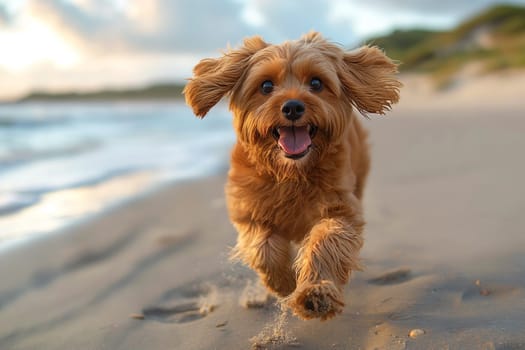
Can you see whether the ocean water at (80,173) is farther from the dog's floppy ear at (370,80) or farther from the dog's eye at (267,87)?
the dog's floppy ear at (370,80)

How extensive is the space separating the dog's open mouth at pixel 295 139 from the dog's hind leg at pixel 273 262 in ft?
1.99

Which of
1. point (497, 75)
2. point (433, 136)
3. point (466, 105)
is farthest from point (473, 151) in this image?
point (497, 75)

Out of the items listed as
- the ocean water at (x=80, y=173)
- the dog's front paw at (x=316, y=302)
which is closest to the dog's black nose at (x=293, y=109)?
the dog's front paw at (x=316, y=302)

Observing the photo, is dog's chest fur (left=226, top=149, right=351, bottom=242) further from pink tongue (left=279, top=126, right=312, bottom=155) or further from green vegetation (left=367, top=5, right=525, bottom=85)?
green vegetation (left=367, top=5, right=525, bottom=85)

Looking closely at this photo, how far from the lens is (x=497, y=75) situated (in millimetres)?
19375

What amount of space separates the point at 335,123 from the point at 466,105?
1574cm

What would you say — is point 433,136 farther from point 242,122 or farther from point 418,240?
point 242,122

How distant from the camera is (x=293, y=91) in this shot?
322 cm

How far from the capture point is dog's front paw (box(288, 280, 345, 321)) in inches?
110

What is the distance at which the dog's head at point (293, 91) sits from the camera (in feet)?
10.6

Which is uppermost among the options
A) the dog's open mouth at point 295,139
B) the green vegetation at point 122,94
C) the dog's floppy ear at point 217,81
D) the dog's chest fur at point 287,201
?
the green vegetation at point 122,94

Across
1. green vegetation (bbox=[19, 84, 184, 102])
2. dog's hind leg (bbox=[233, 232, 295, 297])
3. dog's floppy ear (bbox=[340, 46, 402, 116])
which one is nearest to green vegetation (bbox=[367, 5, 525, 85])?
dog's floppy ear (bbox=[340, 46, 402, 116])

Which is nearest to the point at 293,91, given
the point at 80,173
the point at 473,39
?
the point at 80,173

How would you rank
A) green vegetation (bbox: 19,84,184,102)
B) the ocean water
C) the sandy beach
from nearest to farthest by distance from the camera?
the sandy beach < the ocean water < green vegetation (bbox: 19,84,184,102)
